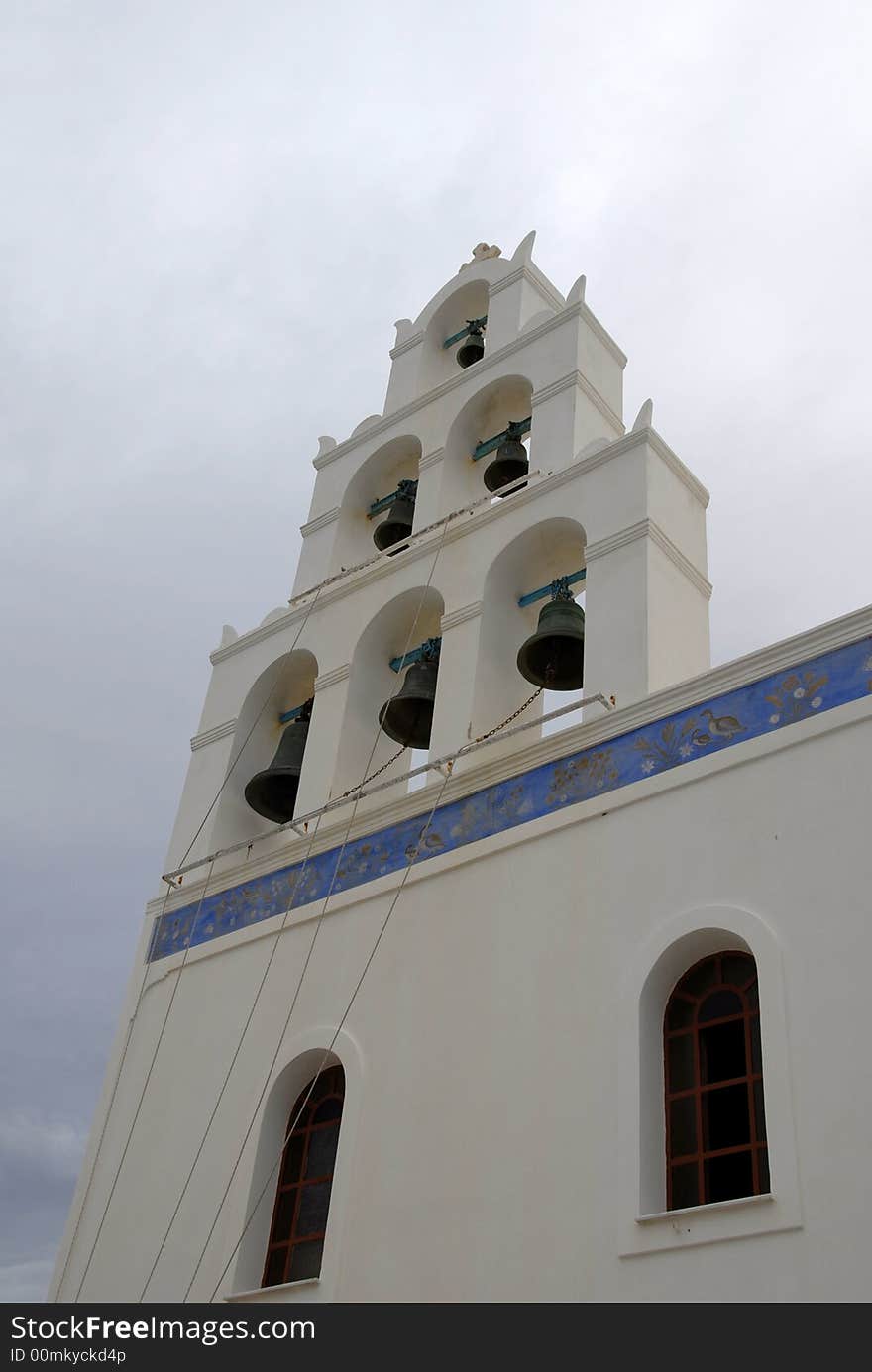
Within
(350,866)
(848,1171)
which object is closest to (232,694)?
(350,866)

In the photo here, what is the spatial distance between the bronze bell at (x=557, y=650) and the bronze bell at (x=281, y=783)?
1.93 meters

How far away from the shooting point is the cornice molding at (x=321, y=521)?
1222cm

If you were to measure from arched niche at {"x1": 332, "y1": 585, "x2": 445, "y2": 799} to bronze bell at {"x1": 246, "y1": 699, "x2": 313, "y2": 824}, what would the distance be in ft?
1.56

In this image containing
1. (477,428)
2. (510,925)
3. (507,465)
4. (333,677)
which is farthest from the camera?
(477,428)

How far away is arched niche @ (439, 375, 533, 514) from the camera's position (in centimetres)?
1138

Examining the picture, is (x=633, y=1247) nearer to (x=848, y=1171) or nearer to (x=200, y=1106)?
(x=848, y=1171)

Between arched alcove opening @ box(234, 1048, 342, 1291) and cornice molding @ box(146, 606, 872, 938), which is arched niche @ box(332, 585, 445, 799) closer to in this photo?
cornice molding @ box(146, 606, 872, 938)

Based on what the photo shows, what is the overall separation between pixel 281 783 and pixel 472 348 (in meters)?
4.38

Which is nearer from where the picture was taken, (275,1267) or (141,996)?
(275,1267)

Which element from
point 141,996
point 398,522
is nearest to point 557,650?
point 398,522

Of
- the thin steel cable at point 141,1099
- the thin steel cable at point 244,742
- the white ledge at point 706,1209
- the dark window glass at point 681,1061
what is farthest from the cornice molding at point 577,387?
the white ledge at point 706,1209

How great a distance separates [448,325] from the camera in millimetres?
13008

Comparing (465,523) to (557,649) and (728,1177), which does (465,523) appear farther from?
(728,1177)
